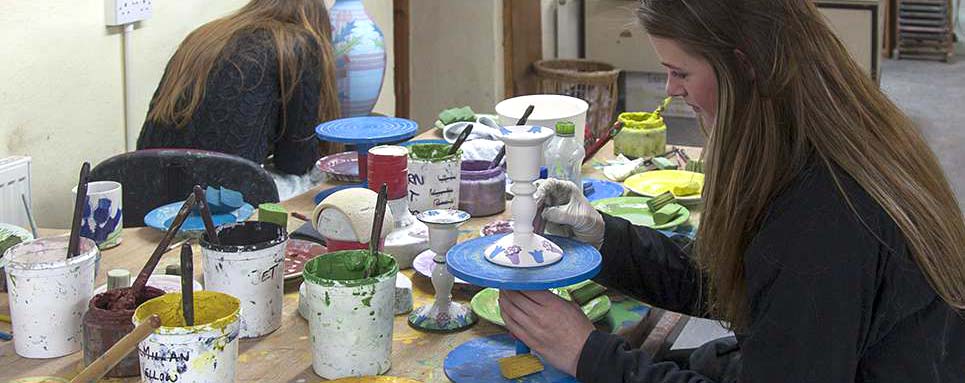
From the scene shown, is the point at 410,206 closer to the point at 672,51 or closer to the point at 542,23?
the point at 672,51

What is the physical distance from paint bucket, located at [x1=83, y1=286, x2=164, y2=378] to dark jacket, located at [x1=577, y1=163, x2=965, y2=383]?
0.82m

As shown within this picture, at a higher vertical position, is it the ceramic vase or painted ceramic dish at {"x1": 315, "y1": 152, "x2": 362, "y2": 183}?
the ceramic vase

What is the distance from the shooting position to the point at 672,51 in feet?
4.73

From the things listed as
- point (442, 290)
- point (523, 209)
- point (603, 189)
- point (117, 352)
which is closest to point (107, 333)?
point (117, 352)

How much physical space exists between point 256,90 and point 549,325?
1.65 meters

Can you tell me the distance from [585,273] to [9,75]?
1881 mm

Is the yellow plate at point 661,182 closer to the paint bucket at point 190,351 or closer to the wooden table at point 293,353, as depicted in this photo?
the wooden table at point 293,353

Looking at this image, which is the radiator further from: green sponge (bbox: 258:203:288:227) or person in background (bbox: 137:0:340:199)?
green sponge (bbox: 258:203:288:227)

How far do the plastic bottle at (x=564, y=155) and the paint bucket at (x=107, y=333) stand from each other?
1017mm

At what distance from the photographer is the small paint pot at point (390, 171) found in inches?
78.0

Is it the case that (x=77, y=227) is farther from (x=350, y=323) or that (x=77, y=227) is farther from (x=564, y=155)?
(x=564, y=155)

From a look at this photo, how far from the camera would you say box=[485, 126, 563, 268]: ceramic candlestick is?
1558 mm

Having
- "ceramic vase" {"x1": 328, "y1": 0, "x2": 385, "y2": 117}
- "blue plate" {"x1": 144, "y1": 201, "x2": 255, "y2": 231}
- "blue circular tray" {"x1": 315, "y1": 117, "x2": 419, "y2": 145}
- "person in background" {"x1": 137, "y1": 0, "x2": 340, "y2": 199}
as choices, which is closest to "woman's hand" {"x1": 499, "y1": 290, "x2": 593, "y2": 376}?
"blue plate" {"x1": 144, "y1": 201, "x2": 255, "y2": 231}

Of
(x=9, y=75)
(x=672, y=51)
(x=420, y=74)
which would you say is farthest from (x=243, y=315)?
(x=420, y=74)
